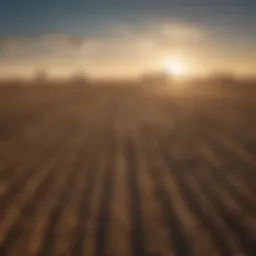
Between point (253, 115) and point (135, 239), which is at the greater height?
point (253, 115)

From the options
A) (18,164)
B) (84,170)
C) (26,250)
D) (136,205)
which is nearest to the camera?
(26,250)

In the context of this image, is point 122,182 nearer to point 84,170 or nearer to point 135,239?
point 84,170

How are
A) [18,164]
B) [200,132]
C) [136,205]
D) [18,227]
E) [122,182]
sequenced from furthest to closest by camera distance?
[200,132], [18,164], [122,182], [136,205], [18,227]

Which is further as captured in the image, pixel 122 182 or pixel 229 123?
pixel 229 123

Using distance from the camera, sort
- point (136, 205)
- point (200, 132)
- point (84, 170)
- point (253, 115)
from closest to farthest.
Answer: point (136, 205) < point (84, 170) < point (200, 132) < point (253, 115)

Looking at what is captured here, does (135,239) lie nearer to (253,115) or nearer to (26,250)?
(26,250)

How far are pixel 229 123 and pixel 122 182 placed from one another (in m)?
14.0

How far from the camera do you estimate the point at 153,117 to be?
99.6ft

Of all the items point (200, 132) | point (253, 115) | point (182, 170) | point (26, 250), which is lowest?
point (26, 250)

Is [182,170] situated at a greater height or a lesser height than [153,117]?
lesser

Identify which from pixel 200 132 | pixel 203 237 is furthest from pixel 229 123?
pixel 203 237

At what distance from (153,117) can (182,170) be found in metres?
15.8

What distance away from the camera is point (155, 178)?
13.6 m

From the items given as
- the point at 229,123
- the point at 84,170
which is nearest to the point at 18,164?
the point at 84,170
